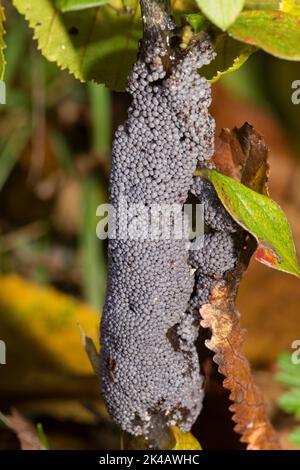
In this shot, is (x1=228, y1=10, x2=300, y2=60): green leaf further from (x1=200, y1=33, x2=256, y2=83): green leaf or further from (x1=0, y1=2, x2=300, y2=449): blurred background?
(x1=0, y1=2, x2=300, y2=449): blurred background

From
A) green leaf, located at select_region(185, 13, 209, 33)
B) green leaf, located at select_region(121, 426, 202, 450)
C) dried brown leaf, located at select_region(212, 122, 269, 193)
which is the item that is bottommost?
green leaf, located at select_region(121, 426, 202, 450)

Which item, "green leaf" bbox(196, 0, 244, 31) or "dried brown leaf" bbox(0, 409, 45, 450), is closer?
"green leaf" bbox(196, 0, 244, 31)

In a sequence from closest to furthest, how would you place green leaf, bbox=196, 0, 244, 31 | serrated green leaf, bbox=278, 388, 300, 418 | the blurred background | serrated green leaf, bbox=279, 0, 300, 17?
green leaf, bbox=196, 0, 244, 31, serrated green leaf, bbox=279, 0, 300, 17, serrated green leaf, bbox=278, 388, 300, 418, the blurred background

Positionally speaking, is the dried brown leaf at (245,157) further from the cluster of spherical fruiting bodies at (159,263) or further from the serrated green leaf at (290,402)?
the serrated green leaf at (290,402)

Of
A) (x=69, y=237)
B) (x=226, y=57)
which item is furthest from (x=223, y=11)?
(x=69, y=237)

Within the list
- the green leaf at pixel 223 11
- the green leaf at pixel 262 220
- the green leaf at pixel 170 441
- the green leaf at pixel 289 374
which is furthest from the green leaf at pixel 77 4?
the green leaf at pixel 289 374

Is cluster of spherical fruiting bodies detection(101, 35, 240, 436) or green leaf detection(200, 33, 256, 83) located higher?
green leaf detection(200, 33, 256, 83)

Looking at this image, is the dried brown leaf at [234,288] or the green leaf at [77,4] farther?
the dried brown leaf at [234,288]

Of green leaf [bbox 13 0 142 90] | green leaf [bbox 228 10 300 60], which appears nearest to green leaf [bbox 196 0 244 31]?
green leaf [bbox 228 10 300 60]
